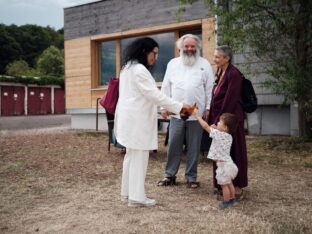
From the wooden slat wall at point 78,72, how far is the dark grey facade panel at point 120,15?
1.10 feet

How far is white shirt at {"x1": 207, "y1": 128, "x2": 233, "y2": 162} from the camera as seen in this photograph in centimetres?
467

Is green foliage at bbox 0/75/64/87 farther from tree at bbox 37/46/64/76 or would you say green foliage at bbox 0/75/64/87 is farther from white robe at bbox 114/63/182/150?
white robe at bbox 114/63/182/150

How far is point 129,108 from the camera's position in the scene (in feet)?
15.2

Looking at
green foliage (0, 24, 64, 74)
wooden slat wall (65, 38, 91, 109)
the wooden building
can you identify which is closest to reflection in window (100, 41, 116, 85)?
the wooden building

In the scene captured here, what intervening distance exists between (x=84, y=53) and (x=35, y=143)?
4958 millimetres

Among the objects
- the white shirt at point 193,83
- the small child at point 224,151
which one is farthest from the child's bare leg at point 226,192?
the white shirt at point 193,83

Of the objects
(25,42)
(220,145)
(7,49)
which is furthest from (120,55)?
(25,42)

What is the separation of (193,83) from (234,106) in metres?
0.81

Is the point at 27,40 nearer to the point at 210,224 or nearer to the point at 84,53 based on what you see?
the point at 84,53

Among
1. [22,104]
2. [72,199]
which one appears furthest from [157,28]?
[22,104]

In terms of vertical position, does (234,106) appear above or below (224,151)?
above

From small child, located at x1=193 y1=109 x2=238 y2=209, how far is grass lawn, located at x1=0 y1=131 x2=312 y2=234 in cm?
21

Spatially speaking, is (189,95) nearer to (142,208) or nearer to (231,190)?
(231,190)

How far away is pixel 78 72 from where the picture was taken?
49.0ft
